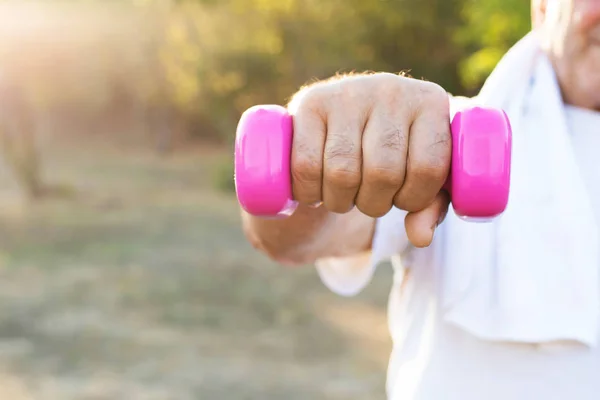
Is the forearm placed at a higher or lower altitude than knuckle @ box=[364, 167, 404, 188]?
higher

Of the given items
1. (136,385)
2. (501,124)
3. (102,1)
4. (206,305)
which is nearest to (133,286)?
(206,305)

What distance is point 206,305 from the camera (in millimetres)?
5516

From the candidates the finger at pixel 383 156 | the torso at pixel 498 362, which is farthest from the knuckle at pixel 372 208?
the torso at pixel 498 362

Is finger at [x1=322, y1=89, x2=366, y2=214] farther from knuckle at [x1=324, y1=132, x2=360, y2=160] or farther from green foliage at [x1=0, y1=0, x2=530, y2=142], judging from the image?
green foliage at [x1=0, y1=0, x2=530, y2=142]

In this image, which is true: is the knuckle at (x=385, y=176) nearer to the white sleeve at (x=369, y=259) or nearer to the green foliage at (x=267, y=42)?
the white sleeve at (x=369, y=259)

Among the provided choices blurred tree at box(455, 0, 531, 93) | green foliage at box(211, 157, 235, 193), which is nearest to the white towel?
blurred tree at box(455, 0, 531, 93)

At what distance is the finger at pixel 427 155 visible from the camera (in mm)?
767

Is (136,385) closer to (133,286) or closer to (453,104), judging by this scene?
(133,286)

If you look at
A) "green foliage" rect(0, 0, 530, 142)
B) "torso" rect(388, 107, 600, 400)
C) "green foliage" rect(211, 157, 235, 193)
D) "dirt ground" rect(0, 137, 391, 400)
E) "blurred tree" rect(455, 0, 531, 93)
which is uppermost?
"green foliage" rect(0, 0, 530, 142)

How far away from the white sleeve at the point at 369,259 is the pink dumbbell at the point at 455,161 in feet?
1.18

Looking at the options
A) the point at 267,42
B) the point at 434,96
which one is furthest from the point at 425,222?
the point at 267,42

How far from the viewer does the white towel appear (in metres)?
1.11

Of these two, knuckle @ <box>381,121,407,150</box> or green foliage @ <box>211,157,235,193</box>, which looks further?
green foliage @ <box>211,157,235,193</box>

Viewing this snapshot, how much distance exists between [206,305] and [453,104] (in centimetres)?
463
